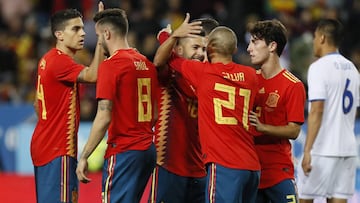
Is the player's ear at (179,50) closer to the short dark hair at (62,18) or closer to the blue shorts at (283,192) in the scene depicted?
the short dark hair at (62,18)

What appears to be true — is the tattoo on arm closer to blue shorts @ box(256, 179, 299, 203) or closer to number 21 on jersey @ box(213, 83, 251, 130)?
number 21 on jersey @ box(213, 83, 251, 130)

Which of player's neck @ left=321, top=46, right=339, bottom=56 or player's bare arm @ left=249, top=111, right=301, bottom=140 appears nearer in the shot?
player's bare arm @ left=249, top=111, right=301, bottom=140

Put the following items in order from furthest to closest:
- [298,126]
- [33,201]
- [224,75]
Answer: [33,201] < [298,126] < [224,75]

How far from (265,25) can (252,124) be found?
0.99m

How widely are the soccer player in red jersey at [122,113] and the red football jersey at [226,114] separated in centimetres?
50

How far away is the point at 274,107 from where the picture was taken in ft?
27.7

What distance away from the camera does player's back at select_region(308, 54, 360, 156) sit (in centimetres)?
978

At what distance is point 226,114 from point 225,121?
0.06 m

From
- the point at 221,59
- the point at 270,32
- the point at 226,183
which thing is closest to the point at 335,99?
the point at 270,32

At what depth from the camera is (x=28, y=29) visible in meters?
19.4

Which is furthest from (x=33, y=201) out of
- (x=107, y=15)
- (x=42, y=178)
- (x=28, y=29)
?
(x=28, y=29)

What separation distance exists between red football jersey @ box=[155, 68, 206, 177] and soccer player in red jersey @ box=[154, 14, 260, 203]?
56cm

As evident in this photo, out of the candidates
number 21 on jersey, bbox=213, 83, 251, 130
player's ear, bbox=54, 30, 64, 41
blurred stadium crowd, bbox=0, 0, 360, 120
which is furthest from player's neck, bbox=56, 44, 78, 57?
blurred stadium crowd, bbox=0, 0, 360, 120

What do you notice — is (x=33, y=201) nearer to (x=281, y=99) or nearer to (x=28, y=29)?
(x=281, y=99)
